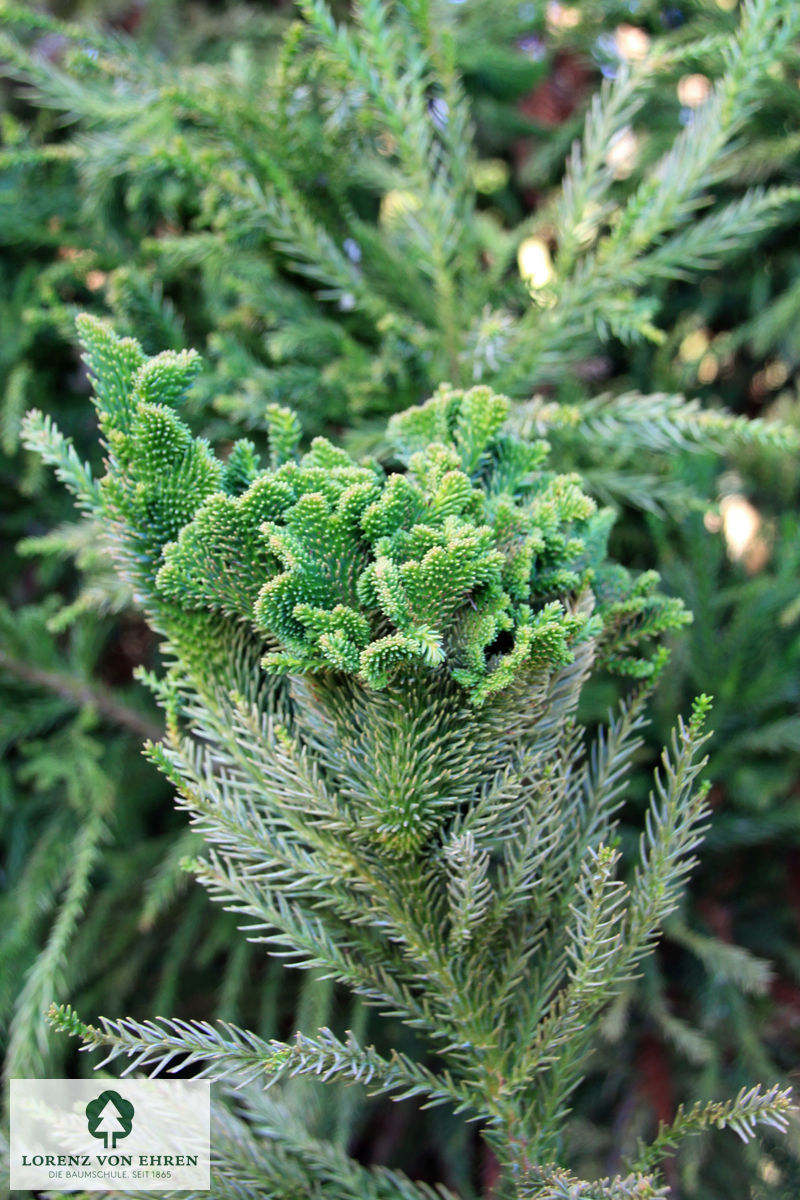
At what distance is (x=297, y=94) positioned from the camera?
1.04 metres

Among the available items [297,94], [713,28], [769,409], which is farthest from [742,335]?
[297,94]

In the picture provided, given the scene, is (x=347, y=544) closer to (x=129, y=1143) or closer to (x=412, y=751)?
(x=412, y=751)

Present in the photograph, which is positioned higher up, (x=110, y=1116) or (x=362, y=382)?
(x=362, y=382)

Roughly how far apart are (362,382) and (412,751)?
1.66 feet

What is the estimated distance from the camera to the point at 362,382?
3.06ft

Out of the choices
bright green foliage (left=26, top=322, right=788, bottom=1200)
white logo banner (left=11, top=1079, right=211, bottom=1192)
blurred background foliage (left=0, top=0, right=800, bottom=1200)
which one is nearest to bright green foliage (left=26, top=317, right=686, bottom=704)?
bright green foliage (left=26, top=322, right=788, bottom=1200)

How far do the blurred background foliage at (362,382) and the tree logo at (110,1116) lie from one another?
0.32m

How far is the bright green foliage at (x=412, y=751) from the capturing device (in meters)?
0.56

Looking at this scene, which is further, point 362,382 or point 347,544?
point 362,382

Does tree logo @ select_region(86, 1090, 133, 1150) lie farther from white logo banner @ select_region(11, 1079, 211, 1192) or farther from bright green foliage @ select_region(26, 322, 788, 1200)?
bright green foliage @ select_region(26, 322, 788, 1200)

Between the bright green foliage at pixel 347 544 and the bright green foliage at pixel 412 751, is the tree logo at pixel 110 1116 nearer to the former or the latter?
the bright green foliage at pixel 412 751

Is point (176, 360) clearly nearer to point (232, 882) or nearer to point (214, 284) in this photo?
point (232, 882)

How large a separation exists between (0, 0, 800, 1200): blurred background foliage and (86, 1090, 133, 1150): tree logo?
Answer: 1.04 ft

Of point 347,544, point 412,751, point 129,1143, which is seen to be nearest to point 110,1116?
point 129,1143
